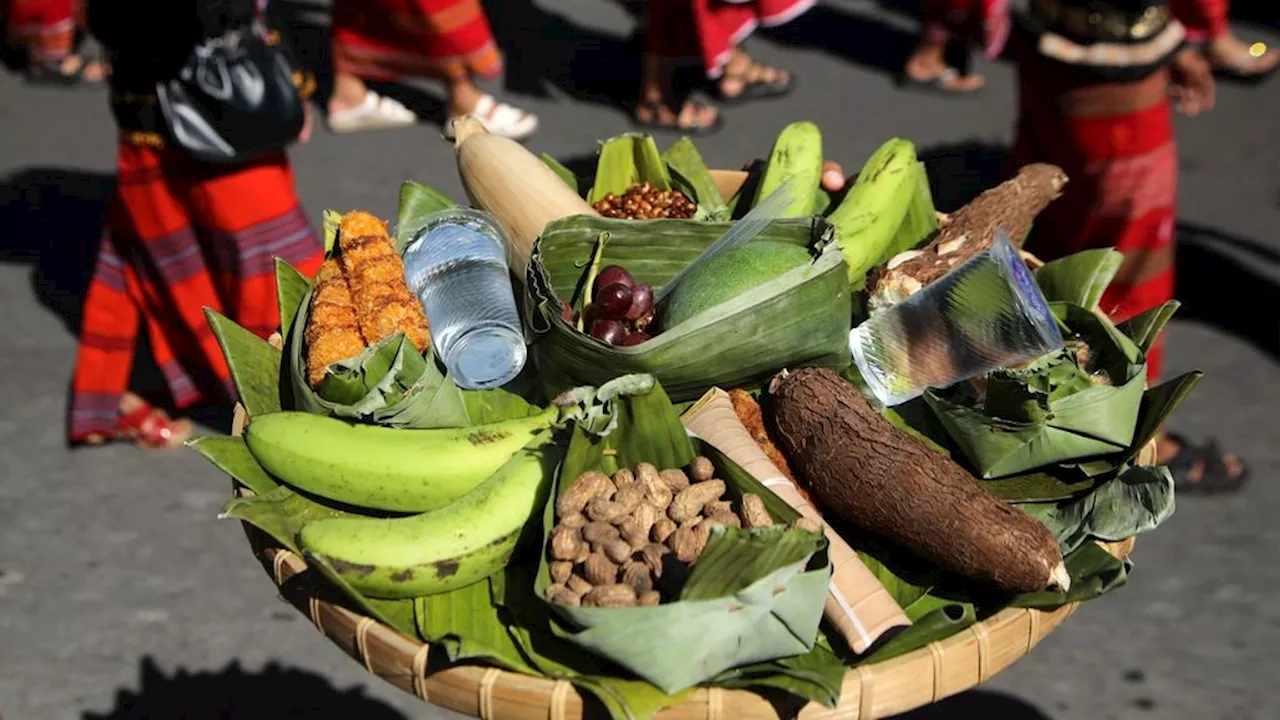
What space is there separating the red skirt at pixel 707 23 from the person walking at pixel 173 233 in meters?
2.34

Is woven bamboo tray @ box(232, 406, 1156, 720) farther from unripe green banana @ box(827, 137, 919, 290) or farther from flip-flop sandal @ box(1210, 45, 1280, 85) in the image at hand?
flip-flop sandal @ box(1210, 45, 1280, 85)

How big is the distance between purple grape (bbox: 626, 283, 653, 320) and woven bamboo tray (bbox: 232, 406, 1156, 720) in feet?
1.96

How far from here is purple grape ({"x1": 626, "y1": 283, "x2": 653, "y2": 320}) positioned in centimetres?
189

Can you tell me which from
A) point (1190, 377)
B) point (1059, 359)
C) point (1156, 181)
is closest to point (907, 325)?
point (1059, 359)

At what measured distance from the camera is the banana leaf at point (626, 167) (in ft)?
7.65

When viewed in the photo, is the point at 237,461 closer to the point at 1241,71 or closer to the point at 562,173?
the point at 562,173

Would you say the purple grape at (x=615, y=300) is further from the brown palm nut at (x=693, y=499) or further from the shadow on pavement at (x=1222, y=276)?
the shadow on pavement at (x=1222, y=276)

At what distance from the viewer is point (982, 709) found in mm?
3070

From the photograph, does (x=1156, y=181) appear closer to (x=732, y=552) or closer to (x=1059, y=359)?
(x=1059, y=359)

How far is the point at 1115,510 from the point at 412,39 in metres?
4.13

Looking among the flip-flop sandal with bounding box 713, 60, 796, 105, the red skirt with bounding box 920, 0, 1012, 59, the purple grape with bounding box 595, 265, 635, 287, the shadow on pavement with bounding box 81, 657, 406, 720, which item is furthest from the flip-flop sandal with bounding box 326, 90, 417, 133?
the purple grape with bounding box 595, 265, 635, 287

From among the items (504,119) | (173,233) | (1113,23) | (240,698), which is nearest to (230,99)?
(173,233)

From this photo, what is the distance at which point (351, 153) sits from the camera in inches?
215

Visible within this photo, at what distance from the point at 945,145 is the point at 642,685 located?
4.39m
